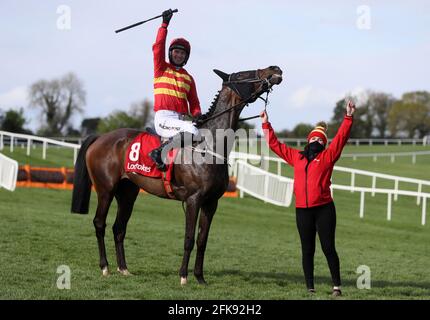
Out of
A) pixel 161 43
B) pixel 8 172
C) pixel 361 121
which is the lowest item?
pixel 8 172

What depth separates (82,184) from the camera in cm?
927

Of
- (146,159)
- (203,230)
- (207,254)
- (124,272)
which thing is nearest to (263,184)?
(207,254)

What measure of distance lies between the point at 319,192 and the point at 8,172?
45.1 ft

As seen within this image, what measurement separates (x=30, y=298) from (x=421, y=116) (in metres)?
70.1

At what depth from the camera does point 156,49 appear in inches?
307

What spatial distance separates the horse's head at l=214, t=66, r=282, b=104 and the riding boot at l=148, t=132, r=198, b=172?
722 millimetres

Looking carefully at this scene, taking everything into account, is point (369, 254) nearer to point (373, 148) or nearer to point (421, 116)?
point (373, 148)

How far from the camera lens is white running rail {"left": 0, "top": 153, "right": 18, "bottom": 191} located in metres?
18.5

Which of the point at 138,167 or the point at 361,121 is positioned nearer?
the point at 138,167

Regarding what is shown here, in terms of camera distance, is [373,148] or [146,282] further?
[373,148]

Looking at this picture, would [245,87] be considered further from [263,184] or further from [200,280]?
[263,184]

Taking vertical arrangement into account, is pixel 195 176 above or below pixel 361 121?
below
